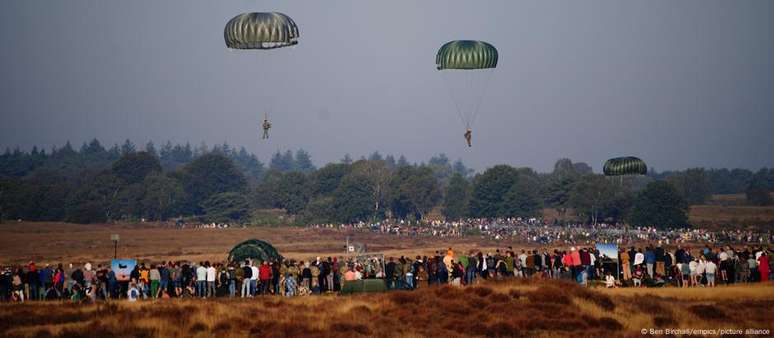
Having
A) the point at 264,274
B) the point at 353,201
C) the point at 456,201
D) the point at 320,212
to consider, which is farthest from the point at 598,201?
the point at 264,274

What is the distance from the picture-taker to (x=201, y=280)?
40.7 m

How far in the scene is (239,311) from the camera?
118ft

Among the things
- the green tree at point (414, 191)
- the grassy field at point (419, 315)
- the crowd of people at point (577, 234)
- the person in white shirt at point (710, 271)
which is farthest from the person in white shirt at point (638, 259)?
the green tree at point (414, 191)

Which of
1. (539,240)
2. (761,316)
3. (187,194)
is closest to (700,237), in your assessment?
(539,240)

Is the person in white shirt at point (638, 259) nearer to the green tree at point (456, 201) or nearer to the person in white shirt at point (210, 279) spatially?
the person in white shirt at point (210, 279)

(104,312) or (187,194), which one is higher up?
(187,194)

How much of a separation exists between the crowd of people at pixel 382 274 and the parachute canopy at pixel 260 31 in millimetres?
19553

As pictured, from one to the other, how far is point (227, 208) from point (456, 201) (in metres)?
37.1

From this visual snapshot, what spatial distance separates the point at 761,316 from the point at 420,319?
11450 millimetres

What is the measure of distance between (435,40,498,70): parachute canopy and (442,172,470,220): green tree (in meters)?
100

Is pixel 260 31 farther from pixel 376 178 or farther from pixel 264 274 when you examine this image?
pixel 376 178

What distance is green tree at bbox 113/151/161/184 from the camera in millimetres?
193000

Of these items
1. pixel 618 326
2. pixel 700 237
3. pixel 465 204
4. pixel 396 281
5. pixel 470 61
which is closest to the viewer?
pixel 618 326

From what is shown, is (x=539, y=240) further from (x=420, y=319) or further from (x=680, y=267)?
(x=420, y=319)
